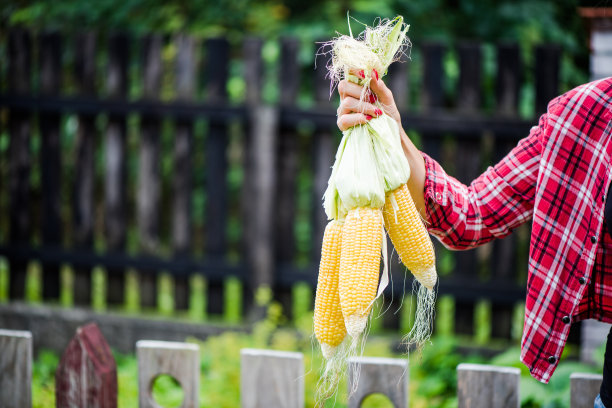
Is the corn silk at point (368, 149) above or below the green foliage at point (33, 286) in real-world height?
above

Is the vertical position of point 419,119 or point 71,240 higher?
point 419,119

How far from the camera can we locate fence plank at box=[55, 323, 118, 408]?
1873mm

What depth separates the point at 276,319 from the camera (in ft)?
13.6

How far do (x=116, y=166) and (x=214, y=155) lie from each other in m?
0.68

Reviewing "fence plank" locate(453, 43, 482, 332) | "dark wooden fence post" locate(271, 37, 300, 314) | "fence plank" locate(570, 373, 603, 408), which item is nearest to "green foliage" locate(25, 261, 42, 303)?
"dark wooden fence post" locate(271, 37, 300, 314)

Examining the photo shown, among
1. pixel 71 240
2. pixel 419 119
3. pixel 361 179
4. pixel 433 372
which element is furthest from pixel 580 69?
pixel 361 179

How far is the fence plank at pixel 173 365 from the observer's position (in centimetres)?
191

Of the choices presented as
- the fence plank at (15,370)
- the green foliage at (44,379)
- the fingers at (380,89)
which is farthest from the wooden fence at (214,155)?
the fingers at (380,89)

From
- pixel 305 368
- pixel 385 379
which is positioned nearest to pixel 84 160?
pixel 305 368

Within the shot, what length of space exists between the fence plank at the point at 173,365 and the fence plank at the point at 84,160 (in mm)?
2619

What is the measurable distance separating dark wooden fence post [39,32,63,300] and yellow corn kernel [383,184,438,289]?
343 cm

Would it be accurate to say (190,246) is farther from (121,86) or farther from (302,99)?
(302,99)

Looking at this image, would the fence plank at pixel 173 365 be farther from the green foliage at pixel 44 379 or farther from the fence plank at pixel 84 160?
the fence plank at pixel 84 160

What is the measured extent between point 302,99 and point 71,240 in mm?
2130
